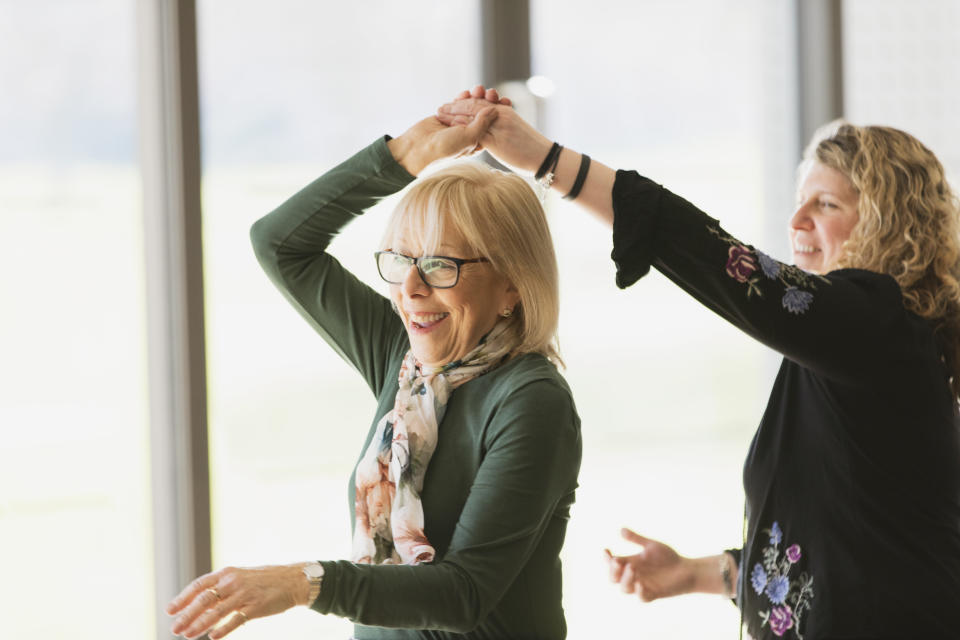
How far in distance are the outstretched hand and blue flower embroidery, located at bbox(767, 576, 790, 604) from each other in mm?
218

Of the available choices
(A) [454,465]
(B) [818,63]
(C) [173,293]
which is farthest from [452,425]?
(B) [818,63]

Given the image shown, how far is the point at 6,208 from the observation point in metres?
2.27

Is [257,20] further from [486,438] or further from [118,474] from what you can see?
[486,438]

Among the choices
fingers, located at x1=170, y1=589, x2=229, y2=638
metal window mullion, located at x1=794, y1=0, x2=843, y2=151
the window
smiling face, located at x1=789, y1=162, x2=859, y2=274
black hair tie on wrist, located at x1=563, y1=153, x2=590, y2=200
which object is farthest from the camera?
metal window mullion, located at x1=794, y1=0, x2=843, y2=151

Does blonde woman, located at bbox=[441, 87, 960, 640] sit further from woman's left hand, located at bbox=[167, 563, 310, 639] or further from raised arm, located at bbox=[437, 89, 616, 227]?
woman's left hand, located at bbox=[167, 563, 310, 639]

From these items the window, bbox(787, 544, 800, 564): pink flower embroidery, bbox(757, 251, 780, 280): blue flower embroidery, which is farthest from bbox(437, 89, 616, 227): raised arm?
the window

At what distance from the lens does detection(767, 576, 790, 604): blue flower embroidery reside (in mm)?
1711

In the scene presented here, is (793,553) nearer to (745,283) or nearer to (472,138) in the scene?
(745,283)

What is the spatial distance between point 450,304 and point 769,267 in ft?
1.56

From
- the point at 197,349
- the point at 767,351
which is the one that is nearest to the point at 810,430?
the point at 197,349

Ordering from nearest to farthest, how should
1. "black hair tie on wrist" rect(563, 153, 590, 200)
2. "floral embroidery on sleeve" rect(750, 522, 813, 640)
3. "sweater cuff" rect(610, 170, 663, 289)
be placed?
"sweater cuff" rect(610, 170, 663, 289) → "black hair tie on wrist" rect(563, 153, 590, 200) → "floral embroidery on sleeve" rect(750, 522, 813, 640)

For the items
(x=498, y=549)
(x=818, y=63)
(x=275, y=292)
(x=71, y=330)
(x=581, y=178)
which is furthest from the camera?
(x=818, y=63)

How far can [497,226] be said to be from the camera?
160cm

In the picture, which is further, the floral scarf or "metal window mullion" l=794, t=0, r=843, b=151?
"metal window mullion" l=794, t=0, r=843, b=151
